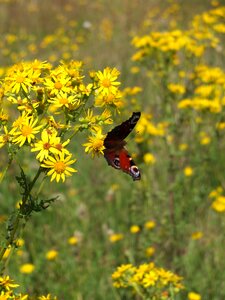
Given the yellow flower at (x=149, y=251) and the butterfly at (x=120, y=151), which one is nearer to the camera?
the butterfly at (x=120, y=151)

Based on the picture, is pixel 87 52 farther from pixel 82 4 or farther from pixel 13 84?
pixel 13 84

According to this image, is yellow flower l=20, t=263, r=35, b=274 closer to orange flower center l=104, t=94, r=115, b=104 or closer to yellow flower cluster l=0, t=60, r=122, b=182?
yellow flower cluster l=0, t=60, r=122, b=182

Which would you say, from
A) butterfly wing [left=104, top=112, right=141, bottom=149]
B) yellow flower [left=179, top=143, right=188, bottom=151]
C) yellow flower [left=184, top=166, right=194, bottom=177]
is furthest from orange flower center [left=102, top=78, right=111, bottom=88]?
yellow flower [left=179, top=143, right=188, bottom=151]

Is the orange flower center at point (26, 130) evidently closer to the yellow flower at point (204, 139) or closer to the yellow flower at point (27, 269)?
the yellow flower at point (27, 269)

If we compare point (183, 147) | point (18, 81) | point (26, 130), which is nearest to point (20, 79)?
point (18, 81)

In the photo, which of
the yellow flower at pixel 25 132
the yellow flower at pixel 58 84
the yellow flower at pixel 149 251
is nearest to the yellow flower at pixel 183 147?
the yellow flower at pixel 149 251

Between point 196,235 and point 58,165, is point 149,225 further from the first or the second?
point 58,165
